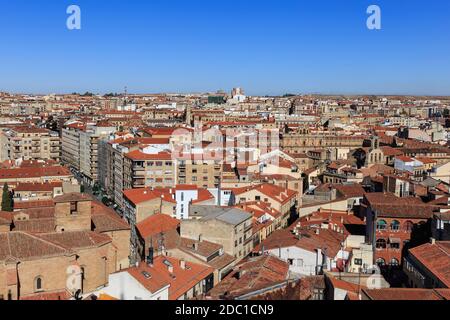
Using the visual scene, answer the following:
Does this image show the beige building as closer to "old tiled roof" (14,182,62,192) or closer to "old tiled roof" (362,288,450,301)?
"old tiled roof" (362,288,450,301)

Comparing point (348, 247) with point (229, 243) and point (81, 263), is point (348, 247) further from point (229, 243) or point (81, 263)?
point (81, 263)

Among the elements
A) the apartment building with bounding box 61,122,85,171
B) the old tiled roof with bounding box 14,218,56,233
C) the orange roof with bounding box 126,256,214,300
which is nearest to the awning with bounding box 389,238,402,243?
the orange roof with bounding box 126,256,214,300

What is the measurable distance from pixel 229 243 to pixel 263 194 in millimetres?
6873

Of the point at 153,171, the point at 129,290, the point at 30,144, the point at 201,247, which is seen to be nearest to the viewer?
the point at 129,290

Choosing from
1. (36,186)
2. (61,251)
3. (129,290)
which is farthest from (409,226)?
(36,186)

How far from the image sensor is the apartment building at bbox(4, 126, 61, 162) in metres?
50.4

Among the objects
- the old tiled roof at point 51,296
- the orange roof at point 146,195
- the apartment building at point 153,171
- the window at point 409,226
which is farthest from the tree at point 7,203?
the window at point 409,226

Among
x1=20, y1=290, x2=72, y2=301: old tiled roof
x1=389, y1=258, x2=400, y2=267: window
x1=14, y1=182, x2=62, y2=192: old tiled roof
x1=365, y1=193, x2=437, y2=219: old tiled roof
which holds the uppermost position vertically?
x1=365, y1=193, x2=437, y2=219: old tiled roof

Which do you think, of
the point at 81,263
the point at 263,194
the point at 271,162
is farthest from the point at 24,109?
the point at 81,263

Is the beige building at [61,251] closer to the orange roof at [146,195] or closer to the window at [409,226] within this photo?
the orange roof at [146,195]

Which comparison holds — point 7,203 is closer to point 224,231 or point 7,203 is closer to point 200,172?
point 200,172

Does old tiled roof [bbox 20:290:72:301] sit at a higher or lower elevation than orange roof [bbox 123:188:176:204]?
lower

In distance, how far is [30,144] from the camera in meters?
51.0

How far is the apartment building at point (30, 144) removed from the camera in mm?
50438
